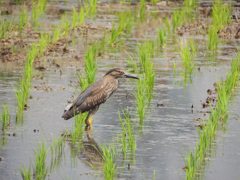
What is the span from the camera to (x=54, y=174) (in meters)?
5.91

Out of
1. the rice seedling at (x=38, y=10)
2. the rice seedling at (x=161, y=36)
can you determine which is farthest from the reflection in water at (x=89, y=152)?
the rice seedling at (x=38, y=10)

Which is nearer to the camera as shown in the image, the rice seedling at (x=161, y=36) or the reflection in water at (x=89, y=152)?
the reflection in water at (x=89, y=152)

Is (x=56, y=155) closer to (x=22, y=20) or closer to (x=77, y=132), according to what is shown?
(x=77, y=132)

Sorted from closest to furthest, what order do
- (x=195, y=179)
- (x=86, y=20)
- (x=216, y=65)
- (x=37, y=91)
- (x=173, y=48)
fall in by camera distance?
(x=195, y=179), (x=37, y=91), (x=216, y=65), (x=173, y=48), (x=86, y=20)

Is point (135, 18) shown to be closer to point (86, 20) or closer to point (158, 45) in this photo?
point (86, 20)

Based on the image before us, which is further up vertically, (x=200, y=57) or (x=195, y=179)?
(x=200, y=57)

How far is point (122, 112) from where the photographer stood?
9.16 metres

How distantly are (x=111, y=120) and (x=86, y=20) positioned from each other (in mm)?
12368

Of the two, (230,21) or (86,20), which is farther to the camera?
(86,20)

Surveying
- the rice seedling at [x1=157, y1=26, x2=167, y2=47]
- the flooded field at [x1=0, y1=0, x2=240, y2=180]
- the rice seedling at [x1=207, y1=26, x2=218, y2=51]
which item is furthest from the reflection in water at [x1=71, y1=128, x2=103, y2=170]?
the rice seedling at [x1=207, y1=26, x2=218, y2=51]

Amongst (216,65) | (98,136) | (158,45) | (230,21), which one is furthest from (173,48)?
(98,136)

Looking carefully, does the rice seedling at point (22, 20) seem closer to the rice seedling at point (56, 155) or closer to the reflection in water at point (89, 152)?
the reflection in water at point (89, 152)

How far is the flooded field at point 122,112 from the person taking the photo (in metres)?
6.20

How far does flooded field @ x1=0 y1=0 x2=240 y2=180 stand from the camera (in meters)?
6.20
